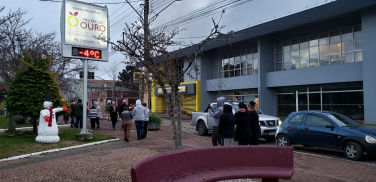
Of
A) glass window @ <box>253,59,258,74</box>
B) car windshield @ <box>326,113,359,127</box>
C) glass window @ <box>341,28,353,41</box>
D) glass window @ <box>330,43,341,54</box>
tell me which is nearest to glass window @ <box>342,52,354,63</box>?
glass window @ <box>330,43,341,54</box>

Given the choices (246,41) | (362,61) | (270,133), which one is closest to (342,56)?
(362,61)

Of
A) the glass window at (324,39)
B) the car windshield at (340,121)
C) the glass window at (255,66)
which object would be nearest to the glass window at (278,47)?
the glass window at (255,66)

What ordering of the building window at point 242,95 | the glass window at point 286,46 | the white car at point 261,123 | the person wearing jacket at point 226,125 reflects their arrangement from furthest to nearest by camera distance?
1. the building window at point 242,95
2. the glass window at point 286,46
3. the white car at point 261,123
4. the person wearing jacket at point 226,125

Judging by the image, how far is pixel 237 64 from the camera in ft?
99.8

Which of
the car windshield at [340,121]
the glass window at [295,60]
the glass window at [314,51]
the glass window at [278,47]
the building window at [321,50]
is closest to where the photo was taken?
the car windshield at [340,121]

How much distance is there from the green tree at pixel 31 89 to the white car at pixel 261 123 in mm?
6327

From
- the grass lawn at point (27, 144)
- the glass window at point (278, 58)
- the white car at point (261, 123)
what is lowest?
the grass lawn at point (27, 144)

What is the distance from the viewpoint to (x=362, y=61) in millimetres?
19344

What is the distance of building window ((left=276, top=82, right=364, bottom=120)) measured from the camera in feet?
66.6

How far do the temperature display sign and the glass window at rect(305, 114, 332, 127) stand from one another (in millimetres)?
8656

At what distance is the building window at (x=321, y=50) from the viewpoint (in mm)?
20698

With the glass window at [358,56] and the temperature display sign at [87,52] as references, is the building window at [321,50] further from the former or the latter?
the temperature display sign at [87,52]

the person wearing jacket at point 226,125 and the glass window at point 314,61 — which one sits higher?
the glass window at point 314,61

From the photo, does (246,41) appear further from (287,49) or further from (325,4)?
(325,4)
